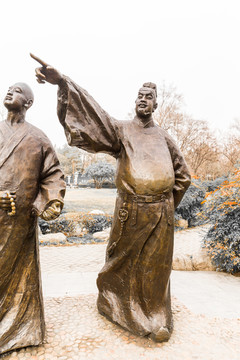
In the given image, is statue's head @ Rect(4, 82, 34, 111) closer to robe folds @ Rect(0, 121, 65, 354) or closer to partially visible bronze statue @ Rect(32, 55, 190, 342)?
A: robe folds @ Rect(0, 121, 65, 354)

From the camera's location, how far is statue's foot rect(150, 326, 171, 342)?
2.57 meters

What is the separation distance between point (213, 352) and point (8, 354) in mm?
1802

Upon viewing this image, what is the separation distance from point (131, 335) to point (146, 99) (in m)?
2.32

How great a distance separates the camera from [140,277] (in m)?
2.73

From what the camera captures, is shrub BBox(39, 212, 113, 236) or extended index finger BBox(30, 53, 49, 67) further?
shrub BBox(39, 212, 113, 236)

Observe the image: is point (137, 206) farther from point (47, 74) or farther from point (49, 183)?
point (47, 74)

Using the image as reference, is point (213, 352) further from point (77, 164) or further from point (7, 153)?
point (77, 164)

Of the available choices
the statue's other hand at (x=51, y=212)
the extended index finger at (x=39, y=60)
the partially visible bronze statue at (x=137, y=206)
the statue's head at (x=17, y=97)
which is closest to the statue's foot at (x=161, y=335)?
the partially visible bronze statue at (x=137, y=206)

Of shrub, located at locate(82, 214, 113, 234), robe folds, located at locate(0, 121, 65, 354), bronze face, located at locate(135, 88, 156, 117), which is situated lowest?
shrub, located at locate(82, 214, 113, 234)

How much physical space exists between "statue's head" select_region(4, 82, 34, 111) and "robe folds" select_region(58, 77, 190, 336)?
290mm

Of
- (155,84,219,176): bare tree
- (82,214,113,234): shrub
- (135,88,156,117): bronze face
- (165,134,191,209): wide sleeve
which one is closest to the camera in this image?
(135,88,156,117): bronze face

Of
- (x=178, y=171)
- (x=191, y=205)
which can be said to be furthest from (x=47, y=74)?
(x=191, y=205)

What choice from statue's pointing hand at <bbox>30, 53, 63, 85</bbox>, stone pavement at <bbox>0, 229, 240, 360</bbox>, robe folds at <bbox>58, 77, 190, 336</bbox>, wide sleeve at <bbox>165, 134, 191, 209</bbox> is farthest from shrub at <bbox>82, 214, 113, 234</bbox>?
statue's pointing hand at <bbox>30, 53, 63, 85</bbox>

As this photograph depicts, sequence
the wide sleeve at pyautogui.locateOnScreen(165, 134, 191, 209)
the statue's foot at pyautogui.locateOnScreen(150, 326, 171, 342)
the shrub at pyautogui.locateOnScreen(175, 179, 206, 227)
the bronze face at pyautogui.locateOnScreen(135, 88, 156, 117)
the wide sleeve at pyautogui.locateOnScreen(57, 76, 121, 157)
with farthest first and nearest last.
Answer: the shrub at pyautogui.locateOnScreen(175, 179, 206, 227)
the wide sleeve at pyautogui.locateOnScreen(165, 134, 191, 209)
the bronze face at pyautogui.locateOnScreen(135, 88, 156, 117)
the statue's foot at pyautogui.locateOnScreen(150, 326, 171, 342)
the wide sleeve at pyautogui.locateOnScreen(57, 76, 121, 157)
